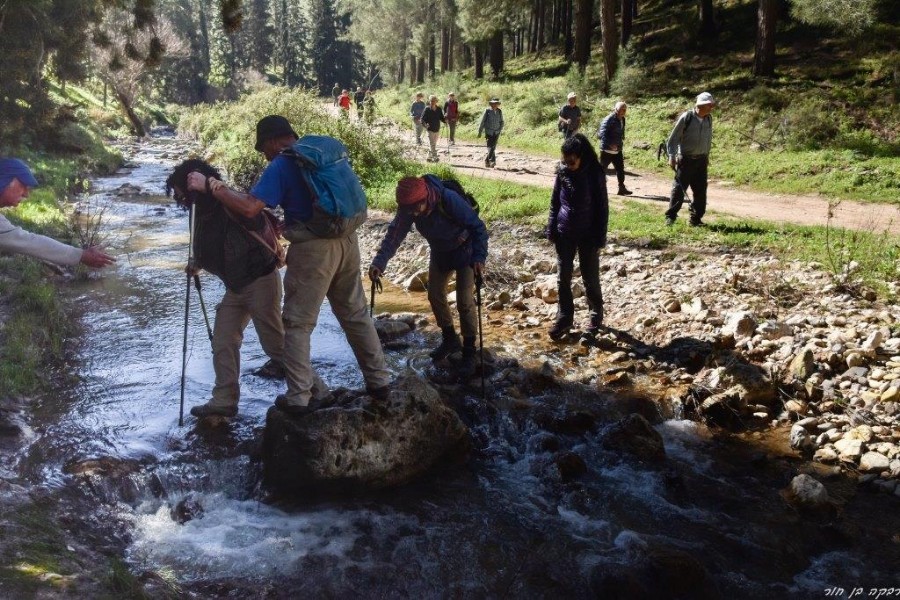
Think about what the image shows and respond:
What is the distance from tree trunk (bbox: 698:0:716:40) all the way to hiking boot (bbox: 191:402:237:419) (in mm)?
28178

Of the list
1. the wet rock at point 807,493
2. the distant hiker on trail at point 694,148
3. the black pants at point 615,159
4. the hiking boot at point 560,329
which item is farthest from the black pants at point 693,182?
the wet rock at point 807,493

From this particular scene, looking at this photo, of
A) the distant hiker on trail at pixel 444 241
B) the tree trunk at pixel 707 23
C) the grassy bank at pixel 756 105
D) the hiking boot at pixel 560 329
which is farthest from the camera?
the tree trunk at pixel 707 23

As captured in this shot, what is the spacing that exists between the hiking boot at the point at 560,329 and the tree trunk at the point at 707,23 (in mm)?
24832

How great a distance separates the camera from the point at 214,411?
6.00 meters

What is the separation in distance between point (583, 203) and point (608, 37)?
66.3ft

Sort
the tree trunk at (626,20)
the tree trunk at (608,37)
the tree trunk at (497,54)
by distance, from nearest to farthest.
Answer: the tree trunk at (608,37), the tree trunk at (626,20), the tree trunk at (497,54)

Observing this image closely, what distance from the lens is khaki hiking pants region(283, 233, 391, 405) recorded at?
4832 mm

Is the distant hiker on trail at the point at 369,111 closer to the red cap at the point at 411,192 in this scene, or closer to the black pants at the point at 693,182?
the black pants at the point at 693,182

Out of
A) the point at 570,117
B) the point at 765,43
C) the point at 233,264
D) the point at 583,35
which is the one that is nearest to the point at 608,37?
the point at 583,35

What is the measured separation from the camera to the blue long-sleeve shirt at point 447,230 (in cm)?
617

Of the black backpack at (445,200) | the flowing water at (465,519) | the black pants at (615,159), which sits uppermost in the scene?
the black pants at (615,159)

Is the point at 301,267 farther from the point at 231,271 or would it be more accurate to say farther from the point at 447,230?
the point at 447,230

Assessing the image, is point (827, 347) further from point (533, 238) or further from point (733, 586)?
point (533, 238)

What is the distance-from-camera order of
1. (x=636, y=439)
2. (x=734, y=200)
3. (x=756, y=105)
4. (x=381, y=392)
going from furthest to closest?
(x=756, y=105)
(x=734, y=200)
(x=636, y=439)
(x=381, y=392)
